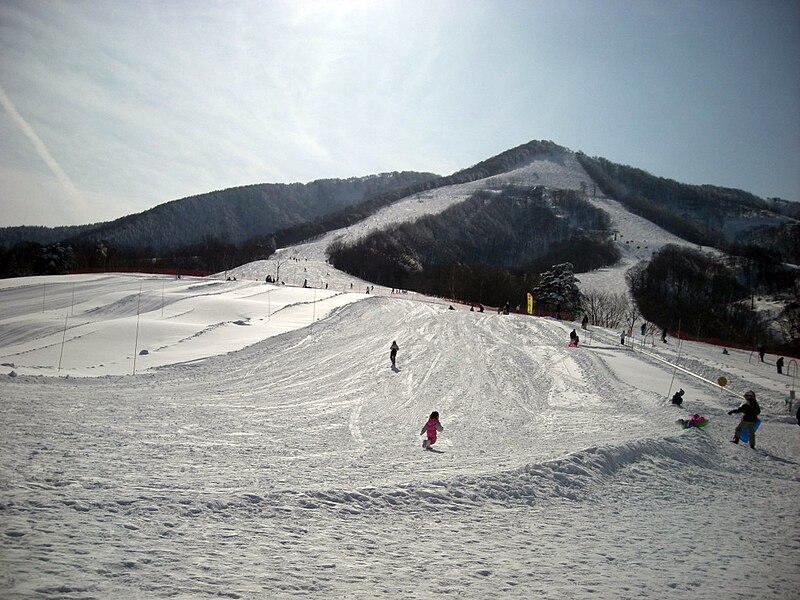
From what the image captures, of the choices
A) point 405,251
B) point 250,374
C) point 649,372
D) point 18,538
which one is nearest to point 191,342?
point 250,374

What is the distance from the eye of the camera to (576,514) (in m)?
7.14

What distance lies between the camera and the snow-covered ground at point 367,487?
15.7ft

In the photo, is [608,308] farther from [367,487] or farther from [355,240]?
[367,487]

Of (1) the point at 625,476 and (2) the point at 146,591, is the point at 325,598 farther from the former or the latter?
(1) the point at 625,476

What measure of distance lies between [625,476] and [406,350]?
1924 cm

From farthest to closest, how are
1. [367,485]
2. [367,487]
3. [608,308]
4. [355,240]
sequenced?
[355,240], [608,308], [367,485], [367,487]

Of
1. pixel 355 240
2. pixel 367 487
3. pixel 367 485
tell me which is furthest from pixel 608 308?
pixel 367 487

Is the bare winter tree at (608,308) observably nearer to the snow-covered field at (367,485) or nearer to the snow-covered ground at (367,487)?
the snow-covered field at (367,485)

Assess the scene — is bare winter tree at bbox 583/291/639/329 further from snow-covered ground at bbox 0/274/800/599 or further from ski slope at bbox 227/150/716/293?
snow-covered ground at bbox 0/274/800/599

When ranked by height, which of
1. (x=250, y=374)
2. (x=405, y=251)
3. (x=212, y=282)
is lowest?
(x=250, y=374)

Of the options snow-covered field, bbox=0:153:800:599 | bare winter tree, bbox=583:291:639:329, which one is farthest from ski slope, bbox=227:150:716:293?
snow-covered field, bbox=0:153:800:599

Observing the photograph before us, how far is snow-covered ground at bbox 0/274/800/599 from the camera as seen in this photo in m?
4.79

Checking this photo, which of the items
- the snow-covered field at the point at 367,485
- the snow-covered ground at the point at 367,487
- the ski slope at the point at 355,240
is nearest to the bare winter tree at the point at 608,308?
the ski slope at the point at 355,240

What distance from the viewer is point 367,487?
719 centimetres
